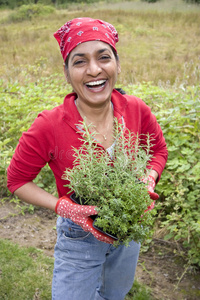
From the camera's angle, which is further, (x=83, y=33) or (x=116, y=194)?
(x=83, y=33)

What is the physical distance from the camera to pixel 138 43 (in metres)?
13.8

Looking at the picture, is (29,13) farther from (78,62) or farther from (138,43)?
(78,62)

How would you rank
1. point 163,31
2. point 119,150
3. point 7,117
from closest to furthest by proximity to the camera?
point 119,150 → point 7,117 → point 163,31

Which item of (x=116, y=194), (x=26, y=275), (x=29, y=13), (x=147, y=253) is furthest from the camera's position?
(x=29, y=13)

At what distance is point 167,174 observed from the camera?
11.0 feet

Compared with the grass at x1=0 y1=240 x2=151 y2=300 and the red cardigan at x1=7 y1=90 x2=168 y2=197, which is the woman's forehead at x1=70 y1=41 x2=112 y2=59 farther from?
the grass at x1=0 y1=240 x2=151 y2=300

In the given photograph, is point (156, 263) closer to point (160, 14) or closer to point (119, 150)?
point (119, 150)

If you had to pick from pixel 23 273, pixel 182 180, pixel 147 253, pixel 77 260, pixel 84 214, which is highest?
pixel 84 214

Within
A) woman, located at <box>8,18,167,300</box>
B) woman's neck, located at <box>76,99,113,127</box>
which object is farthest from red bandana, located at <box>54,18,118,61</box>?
woman's neck, located at <box>76,99,113,127</box>

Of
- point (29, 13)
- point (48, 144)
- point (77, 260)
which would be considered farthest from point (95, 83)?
point (29, 13)

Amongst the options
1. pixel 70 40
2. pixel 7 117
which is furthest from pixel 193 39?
pixel 70 40

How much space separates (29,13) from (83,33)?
923 inches

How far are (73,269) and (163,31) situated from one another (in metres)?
15.6

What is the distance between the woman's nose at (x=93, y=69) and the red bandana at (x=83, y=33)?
12 cm
